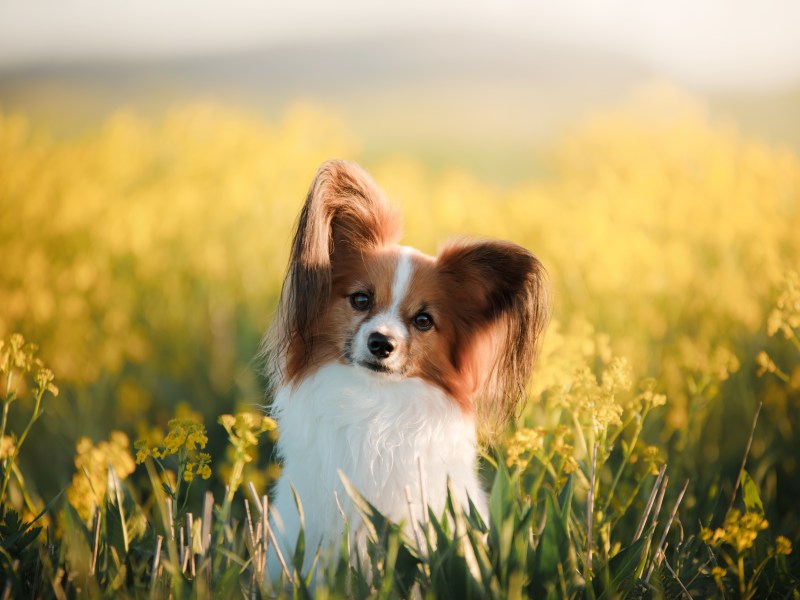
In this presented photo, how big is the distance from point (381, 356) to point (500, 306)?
22.6 inches

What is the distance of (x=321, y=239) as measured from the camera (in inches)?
118

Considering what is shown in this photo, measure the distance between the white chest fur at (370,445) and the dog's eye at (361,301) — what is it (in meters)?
0.23

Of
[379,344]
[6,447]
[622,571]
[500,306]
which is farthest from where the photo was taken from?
[500,306]

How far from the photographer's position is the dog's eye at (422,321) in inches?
122

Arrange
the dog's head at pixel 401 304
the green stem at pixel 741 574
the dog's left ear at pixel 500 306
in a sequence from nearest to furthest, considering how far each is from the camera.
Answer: the green stem at pixel 741 574 < the dog's head at pixel 401 304 < the dog's left ear at pixel 500 306

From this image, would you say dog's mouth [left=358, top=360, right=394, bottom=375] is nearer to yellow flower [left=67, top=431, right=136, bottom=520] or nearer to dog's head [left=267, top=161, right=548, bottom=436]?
dog's head [left=267, top=161, right=548, bottom=436]

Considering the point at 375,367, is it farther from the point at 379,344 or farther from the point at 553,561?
the point at 553,561

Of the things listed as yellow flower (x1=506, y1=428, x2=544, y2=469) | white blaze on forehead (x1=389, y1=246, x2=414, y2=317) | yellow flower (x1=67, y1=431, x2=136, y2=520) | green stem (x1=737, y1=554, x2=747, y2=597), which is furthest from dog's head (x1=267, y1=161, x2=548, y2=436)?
green stem (x1=737, y1=554, x2=747, y2=597)

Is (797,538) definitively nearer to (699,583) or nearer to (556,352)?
(699,583)

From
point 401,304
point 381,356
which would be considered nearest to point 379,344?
point 381,356

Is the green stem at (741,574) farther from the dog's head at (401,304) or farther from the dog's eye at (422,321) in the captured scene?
the dog's eye at (422,321)

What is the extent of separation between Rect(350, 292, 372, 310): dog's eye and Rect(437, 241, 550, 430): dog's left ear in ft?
1.04

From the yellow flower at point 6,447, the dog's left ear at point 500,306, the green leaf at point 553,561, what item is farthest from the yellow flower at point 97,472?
the green leaf at point 553,561

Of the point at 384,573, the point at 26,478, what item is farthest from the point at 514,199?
the point at 384,573
